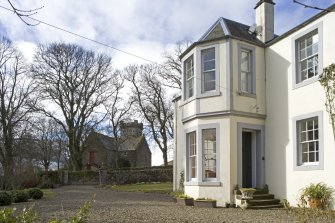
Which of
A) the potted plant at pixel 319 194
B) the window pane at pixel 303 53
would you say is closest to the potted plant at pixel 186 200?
the potted plant at pixel 319 194

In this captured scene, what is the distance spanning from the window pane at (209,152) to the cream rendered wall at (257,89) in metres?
1.40

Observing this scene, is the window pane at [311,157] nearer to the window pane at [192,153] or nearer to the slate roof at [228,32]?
the window pane at [192,153]

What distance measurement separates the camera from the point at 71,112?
41125 millimetres

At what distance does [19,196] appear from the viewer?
60.0 ft

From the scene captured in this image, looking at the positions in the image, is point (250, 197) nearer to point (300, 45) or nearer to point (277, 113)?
point (277, 113)

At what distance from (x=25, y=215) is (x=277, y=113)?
39.1 ft

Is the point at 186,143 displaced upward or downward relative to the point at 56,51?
downward

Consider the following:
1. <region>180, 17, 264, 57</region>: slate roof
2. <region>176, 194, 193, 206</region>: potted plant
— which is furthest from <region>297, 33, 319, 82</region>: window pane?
<region>176, 194, 193, 206</region>: potted plant

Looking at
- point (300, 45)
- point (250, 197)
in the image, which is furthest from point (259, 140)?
point (300, 45)

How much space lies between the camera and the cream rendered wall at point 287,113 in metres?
12.5

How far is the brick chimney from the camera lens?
16422mm

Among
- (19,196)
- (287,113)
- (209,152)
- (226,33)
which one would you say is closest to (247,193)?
(209,152)

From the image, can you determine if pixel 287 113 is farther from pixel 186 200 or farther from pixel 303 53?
pixel 186 200

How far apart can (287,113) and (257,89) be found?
5.63 ft
